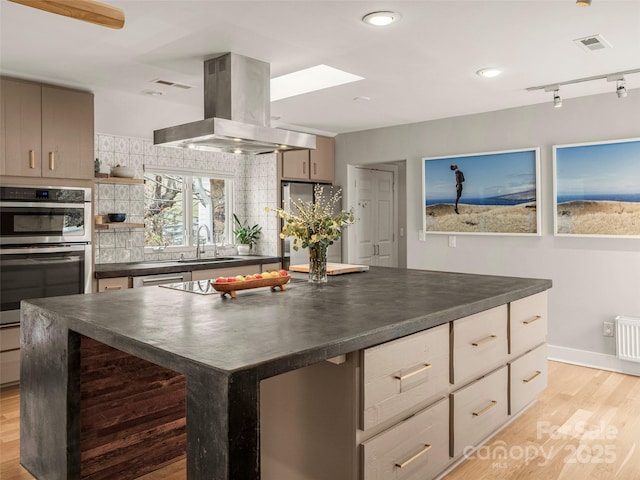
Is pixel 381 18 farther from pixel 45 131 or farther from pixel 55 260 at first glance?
pixel 55 260

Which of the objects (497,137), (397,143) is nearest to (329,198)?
(397,143)

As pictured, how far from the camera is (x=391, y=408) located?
1.85 m

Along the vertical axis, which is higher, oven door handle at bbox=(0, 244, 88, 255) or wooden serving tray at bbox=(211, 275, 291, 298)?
oven door handle at bbox=(0, 244, 88, 255)

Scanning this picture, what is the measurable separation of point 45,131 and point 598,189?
15.0 feet

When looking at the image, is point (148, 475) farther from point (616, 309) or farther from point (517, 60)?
Answer: point (616, 309)

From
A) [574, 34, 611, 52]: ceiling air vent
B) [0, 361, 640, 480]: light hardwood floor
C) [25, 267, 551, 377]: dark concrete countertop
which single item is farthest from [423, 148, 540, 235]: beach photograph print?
[25, 267, 551, 377]: dark concrete countertop

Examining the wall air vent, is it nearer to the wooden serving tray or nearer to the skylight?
the skylight

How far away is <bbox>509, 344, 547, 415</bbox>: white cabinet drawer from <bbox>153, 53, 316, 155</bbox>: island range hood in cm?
192

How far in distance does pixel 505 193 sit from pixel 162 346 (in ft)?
13.4

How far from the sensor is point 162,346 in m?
1.50

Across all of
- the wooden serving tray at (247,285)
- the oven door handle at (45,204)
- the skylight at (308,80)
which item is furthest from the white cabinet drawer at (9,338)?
the skylight at (308,80)

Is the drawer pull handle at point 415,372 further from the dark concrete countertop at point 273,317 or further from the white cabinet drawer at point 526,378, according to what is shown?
the white cabinet drawer at point 526,378

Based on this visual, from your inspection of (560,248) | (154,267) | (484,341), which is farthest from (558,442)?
(154,267)

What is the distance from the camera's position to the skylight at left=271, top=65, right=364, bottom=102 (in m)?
3.86
